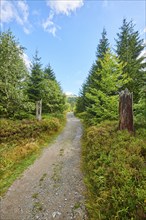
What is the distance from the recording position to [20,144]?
35.5ft

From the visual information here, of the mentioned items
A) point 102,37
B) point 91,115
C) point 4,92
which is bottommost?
point 91,115

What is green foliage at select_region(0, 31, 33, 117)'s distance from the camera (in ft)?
52.2

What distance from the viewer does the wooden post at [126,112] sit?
8.38 metres

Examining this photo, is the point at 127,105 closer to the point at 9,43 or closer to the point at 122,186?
the point at 122,186

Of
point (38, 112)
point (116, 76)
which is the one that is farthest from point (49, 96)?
point (116, 76)

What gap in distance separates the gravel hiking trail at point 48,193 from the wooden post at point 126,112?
10.7ft

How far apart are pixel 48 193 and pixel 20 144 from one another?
5996 mm

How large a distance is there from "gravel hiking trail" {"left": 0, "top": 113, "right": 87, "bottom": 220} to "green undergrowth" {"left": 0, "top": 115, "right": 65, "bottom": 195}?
0.50 m

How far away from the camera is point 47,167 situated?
777 cm

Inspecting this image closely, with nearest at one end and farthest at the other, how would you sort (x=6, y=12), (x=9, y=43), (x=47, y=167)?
(x=47, y=167)
(x=6, y=12)
(x=9, y=43)

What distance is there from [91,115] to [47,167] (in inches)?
329

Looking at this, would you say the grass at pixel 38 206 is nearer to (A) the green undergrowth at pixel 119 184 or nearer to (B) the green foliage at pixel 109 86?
(A) the green undergrowth at pixel 119 184

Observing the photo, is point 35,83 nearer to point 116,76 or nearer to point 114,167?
point 116,76

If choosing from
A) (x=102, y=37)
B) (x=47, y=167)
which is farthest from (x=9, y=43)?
(x=47, y=167)
